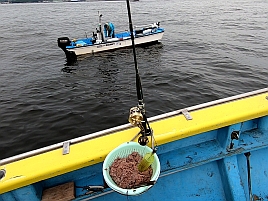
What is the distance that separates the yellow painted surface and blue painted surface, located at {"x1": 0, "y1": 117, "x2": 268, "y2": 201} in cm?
23

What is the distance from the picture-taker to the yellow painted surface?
6.56 ft

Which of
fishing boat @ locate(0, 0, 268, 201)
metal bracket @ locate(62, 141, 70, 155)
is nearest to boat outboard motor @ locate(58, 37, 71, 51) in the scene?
fishing boat @ locate(0, 0, 268, 201)

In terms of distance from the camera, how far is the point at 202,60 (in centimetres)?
1467

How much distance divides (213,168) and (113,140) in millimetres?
1335

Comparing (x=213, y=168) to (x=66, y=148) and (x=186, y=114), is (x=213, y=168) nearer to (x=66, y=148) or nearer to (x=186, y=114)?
(x=186, y=114)

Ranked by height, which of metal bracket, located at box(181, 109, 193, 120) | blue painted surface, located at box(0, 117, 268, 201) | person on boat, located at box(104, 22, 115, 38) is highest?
person on boat, located at box(104, 22, 115, 38)

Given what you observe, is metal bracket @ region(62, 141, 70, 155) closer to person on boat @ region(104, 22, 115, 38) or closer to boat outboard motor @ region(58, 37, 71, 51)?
boat outboard motor @ region(58, 37, 71, 51)

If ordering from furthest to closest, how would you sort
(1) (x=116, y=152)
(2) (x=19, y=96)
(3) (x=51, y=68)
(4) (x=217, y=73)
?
(3) (x=51, y=68)
(4) (x=217, y=73)
(2) (x=19, y=96)
(1) (x=116, y=152)

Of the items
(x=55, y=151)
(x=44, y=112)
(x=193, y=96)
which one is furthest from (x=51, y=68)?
(x=55, y=151)

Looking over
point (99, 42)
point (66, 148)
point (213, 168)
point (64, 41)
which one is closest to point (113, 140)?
point (66, 148)

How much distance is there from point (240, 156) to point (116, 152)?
1.65 m

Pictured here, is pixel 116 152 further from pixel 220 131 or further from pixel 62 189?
pixel 220 131

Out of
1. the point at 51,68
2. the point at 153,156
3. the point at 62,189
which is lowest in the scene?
the point at 51,68

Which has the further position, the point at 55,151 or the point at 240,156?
the point at 240,156
